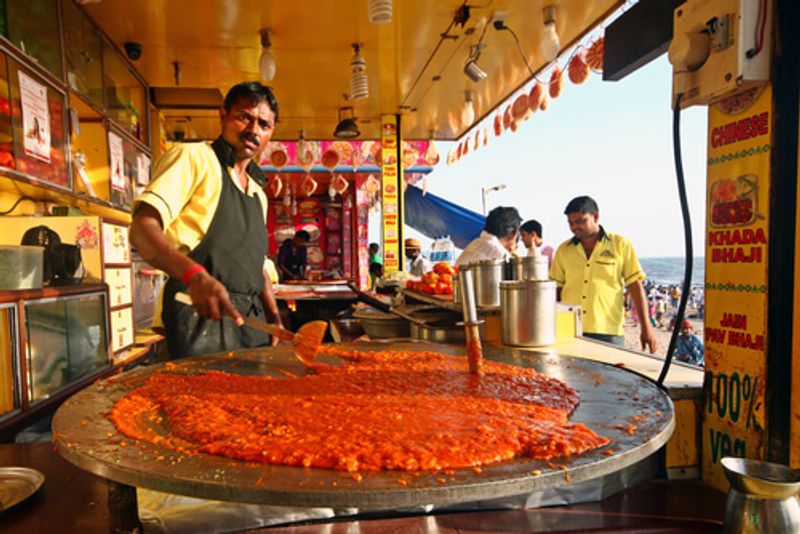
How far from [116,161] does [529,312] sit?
4.32m

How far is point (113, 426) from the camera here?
1.09 m

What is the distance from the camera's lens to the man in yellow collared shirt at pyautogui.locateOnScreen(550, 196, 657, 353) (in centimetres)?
392

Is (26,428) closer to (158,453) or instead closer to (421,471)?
(158,453)

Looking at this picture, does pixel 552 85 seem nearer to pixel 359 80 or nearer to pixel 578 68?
pixel 578 68

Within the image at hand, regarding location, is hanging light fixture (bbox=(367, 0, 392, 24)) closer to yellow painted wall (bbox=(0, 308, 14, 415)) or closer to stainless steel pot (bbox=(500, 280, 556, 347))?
stainless steel pot (bbox=(500, 280, 556, 347))

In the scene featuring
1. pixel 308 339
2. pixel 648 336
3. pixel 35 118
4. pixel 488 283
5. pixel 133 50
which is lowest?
pixel 648 336

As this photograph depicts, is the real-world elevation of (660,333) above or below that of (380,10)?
below

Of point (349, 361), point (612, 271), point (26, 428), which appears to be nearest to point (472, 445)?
point (349, 361)

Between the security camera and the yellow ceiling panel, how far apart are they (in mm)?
88

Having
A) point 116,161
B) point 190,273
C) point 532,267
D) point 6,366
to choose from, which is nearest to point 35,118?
point 116,161

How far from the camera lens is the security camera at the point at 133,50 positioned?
16.3 ft

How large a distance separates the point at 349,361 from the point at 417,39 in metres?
4.10

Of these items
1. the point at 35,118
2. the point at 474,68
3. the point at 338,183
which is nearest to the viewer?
the point at 35,118

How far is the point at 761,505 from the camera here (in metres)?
1.08
